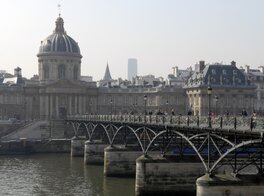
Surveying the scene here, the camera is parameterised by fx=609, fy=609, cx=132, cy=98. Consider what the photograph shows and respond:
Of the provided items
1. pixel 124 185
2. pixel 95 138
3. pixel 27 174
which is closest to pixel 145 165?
pixel 124 185

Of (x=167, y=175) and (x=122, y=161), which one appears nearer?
(x=167, y=175)

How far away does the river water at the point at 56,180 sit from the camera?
52031 mm

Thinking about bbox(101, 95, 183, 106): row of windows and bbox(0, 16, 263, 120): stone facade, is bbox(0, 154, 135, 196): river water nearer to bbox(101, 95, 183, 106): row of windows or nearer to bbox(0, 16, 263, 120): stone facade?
bbox(0, 16, 263, 120): stone facade

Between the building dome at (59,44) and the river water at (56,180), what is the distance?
65.0 m

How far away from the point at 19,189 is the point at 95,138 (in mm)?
28741

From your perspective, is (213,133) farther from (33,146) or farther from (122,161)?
(33,146)

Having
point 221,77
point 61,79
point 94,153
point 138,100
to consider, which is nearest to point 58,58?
point 61,79

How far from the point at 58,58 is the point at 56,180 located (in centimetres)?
8567

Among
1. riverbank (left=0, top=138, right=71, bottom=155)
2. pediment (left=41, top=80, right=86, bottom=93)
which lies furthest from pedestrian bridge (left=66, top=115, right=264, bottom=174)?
pediment (left=41, top=80, right=86, bottom=93)

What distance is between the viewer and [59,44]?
14362 cm

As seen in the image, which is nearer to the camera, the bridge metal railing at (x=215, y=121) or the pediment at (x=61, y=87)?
the bridge metal railing at (x=215, y=121)

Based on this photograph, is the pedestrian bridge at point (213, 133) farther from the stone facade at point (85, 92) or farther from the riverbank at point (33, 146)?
the stone facade at point (85, 92)

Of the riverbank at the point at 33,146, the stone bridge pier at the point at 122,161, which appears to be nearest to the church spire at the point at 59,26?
the riverbank at the point at 33,146

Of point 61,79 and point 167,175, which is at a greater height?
point 61,79
